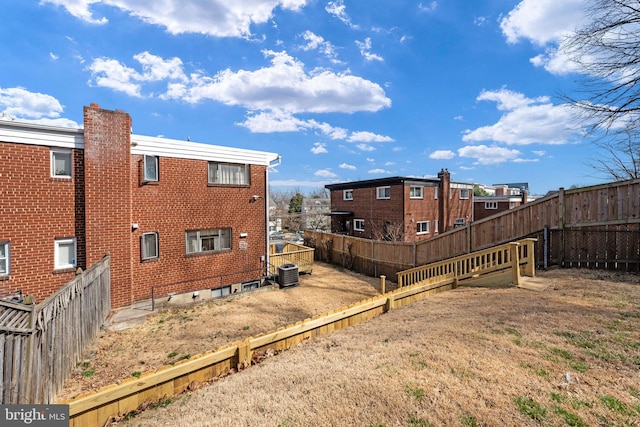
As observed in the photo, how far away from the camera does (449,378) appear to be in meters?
3.38

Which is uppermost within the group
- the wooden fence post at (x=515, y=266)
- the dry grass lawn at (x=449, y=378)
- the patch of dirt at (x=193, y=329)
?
the wooden fence post at (x=515, y=266)

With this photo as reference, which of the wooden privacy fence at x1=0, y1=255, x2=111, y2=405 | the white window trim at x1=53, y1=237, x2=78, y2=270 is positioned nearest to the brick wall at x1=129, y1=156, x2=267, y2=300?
the white window trim at x1=53, y1=237, x2=78, y2=270

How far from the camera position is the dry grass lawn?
2830mm

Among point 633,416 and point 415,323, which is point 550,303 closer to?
point 415,323

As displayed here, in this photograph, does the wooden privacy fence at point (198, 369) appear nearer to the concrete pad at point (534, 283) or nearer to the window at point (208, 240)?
the concrete pad at point (534, 283)

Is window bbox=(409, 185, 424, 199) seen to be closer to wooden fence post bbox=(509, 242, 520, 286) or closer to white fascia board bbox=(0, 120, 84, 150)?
wooden fence post bbox=(509, 242, 520, 286)

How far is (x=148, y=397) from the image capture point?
3596 mm

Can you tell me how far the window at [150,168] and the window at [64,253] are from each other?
294cm

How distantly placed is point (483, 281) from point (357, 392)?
262 inches

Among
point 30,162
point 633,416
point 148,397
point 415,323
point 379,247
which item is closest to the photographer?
point 633,416

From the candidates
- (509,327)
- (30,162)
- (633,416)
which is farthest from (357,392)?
(30,162)

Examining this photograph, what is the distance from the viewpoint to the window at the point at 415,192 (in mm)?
21875

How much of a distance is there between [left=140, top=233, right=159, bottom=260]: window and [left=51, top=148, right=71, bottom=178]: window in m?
2.91

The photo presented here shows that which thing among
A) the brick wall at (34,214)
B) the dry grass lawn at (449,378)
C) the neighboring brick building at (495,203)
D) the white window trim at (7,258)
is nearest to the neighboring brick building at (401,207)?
the neighboring brick building at (495,203)
